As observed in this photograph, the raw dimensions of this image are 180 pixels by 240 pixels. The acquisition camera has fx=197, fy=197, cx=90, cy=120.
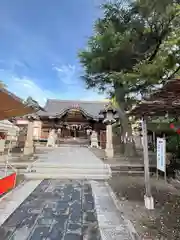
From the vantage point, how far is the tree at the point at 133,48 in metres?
9.50

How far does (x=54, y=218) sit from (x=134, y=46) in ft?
32.3

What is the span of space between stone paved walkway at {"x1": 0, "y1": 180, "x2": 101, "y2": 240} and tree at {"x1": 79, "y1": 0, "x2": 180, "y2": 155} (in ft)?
21.5

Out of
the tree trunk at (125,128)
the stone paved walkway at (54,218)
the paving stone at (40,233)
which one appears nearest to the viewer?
the paving stone at (40,233)

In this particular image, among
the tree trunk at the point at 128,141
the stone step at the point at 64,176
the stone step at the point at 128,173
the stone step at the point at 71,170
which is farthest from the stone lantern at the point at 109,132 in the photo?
the stone step at the point at 64,176

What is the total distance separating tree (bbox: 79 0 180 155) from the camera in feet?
31.2

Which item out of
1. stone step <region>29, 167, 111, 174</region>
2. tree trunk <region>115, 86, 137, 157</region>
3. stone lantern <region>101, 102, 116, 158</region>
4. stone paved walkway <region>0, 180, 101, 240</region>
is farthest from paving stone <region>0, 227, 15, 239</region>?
tree trunk <region>115, 86, 137, 157</region>

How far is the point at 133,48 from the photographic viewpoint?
429 inches

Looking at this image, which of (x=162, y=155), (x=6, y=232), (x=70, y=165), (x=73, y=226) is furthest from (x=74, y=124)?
(x=6, y=232)

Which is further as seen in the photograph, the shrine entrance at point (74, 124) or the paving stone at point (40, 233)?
the shrine entrance at point (74, 124)

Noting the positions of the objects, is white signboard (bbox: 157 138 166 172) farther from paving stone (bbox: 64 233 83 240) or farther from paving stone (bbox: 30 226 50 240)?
paving stone (bbox: 30 226 50 240)

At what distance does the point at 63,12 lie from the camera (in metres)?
11.3

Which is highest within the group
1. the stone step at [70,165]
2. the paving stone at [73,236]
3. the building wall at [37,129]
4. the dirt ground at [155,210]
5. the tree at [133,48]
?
the tree at [133,48]

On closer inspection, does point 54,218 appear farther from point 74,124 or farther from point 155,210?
point 74,124

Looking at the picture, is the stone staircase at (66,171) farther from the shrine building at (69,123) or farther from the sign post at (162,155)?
the shrine building at (69,123)
